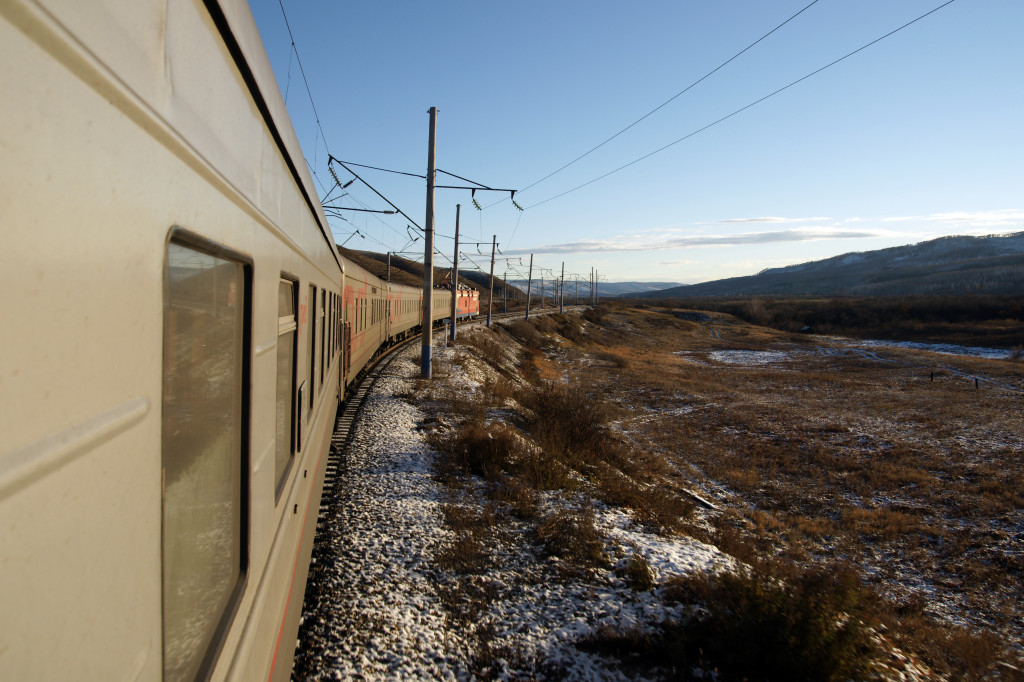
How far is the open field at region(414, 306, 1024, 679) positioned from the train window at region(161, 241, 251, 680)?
11.0ft

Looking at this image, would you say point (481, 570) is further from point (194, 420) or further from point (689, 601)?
point (194, 420)

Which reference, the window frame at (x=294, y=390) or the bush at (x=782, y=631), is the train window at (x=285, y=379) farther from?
the bush at (x=782, y=631)

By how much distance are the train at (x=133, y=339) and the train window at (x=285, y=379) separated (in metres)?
0.57

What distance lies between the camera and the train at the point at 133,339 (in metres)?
0.69

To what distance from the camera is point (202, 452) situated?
5.15 feet

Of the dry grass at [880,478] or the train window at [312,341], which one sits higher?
the train window at [312,341]

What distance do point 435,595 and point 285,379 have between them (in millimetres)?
3189

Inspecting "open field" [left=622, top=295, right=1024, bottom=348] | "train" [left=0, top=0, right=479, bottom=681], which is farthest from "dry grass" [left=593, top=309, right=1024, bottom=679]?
"open field" [left=622, top=295, right=1024, bottom=348]

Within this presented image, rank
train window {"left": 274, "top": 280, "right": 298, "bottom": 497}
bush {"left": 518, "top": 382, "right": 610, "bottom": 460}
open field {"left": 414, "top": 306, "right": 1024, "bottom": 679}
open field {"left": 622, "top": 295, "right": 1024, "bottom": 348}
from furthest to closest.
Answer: open field {"left": 622, "top": 295, "right": 1024, "bottom": 348}, bush {"left": 518, "top": 382, "right": 610, "bottom": 460}, open field {"left": 414, "top": 306, "right": 1024, "bottom": 679}, train window {"left": 274, "top": 280, "right": 298, "bottom": 497}

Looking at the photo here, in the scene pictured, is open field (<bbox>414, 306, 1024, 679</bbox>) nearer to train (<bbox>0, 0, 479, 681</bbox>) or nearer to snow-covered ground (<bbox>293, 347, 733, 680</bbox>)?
snow-covered ground (<bbox>293, 347, 733, 680</bbox>)

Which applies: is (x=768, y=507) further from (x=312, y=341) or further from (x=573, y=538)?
(x=312, y=341)

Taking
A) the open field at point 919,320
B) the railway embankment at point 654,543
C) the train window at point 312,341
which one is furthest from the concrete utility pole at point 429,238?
the open field at point 919,320

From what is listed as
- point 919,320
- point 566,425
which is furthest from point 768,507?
point 919,320

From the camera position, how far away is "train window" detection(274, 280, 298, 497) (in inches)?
110
